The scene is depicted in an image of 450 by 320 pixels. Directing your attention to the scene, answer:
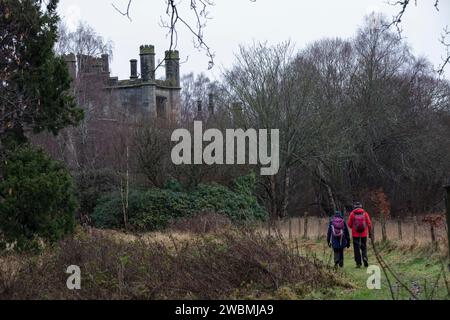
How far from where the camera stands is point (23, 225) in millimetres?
17250

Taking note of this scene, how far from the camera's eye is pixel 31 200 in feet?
56.3

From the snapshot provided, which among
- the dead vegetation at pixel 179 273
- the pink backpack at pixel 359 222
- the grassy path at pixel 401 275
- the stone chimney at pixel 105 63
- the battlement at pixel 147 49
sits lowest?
the grassy path at pixel 401 275

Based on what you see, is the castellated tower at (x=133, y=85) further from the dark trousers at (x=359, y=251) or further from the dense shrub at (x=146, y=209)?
the dark trousers at (x=359, y=251)

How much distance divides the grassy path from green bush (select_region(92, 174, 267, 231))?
8.43 metres

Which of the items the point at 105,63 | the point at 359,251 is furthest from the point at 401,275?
the point at 105,63

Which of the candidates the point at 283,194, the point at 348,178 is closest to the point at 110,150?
the point at 283,194

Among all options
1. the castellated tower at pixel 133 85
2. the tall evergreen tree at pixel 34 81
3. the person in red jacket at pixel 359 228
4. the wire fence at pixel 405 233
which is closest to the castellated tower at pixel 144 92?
the castellated tower at pixel 133 85

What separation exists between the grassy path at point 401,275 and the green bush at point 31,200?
21.5 ft

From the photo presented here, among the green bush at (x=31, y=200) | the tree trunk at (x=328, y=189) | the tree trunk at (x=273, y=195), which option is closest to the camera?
the green bush at (x=31, y=200)

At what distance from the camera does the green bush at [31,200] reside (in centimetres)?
1681

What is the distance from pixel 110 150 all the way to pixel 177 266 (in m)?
23.0

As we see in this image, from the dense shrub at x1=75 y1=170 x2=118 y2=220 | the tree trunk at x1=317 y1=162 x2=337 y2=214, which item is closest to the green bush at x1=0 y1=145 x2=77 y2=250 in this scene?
the dense shrub at x1=75 y1=170 x2=118 y2=220

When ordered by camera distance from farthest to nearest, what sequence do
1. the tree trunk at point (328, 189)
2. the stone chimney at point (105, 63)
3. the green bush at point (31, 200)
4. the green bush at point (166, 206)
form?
the stone chimney at point (105, 63) < the tree trunk at point (328, 189) < the green bush at point (166, 206) < the green bush at point (31, 200)

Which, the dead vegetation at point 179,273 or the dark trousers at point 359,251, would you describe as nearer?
the dead vegetation at point 179,273
